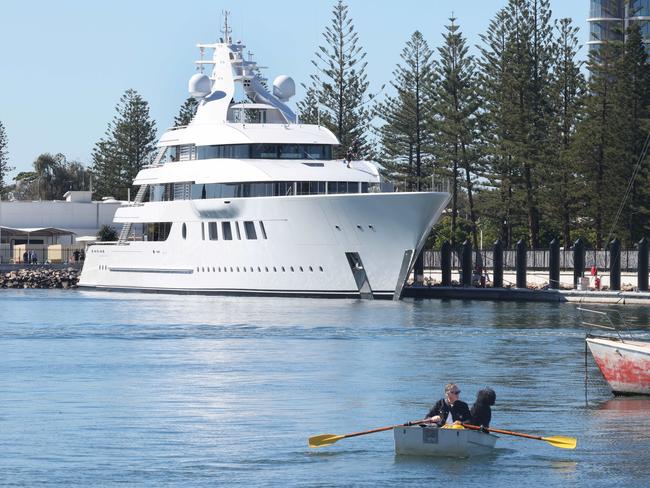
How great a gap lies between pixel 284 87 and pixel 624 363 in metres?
43.6

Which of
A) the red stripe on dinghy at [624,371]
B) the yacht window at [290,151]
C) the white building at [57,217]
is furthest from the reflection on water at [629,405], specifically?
the white building at [57,217]

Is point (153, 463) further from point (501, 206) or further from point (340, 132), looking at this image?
point (340, 132)

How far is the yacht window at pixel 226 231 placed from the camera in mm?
63688

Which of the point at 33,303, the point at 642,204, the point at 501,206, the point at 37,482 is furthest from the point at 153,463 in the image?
the point at 501,206

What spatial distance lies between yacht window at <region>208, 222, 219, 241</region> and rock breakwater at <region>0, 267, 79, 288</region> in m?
20.3

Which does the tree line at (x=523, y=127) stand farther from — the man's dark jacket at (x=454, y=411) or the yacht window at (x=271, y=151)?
the man's dark jacket at (x=454, y=411)

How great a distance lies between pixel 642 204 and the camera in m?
74.9

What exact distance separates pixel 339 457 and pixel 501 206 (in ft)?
196

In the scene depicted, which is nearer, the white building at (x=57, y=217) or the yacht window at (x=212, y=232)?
the yacht window at (x=212, y=232)

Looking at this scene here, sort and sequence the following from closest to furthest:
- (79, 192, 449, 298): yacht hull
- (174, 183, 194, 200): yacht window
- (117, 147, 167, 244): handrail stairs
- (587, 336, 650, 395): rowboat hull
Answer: (587, 336, 650, 395): rowboat hull < (79, 192, 449, 298): yacht hull < (174, 183, 194, 200): yacht window < (117, 147, 167, 244): handrail stairs

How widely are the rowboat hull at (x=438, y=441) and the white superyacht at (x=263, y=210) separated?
118 ft

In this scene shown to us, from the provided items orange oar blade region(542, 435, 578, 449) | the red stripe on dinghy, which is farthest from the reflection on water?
orange oar blade region(542, 435, 578, 449)

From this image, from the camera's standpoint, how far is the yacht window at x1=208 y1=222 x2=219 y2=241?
64.6 m

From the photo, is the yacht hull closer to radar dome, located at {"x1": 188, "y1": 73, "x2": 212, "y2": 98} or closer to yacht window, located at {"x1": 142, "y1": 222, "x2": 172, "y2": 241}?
yacht window, located at {"x1": 142, "y1": 222, "x2": 172, "y2": 241}
